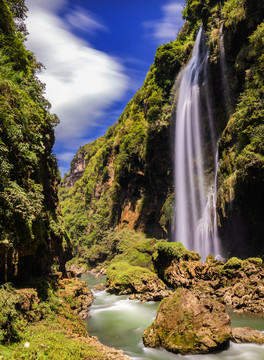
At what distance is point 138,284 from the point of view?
18.8 m

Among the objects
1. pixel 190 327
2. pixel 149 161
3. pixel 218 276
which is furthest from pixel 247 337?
pixel 149 161

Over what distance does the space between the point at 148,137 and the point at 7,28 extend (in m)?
25.6

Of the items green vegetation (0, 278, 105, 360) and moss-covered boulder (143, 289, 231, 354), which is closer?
green vegetation (0, 278, 105, 360)

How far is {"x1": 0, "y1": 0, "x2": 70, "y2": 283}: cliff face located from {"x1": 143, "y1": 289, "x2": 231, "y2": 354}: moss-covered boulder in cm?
577

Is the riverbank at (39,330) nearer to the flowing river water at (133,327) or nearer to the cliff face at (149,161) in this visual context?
the flowing river water at (133,327)

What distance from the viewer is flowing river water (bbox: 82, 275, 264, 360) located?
8.22 m

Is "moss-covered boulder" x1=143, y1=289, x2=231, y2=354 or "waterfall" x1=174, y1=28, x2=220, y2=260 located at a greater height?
"waterfall" x1=174, y1=28, x2=220, y2=260

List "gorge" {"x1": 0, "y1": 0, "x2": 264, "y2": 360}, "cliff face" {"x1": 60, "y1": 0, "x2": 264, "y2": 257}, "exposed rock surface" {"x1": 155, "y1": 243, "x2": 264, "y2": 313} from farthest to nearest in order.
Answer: "cliff face" {"x1": 60, "y1": 0, "x2": 264, "y2": 257} → "exposed rock surface" {"x1": 155, "y1": 243, "x2": 264, "y2": 313} → "gorge" {"x1": 0, "y1": 0, "x2": 264, "y2": 360}

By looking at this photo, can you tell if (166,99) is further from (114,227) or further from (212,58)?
(114,227)

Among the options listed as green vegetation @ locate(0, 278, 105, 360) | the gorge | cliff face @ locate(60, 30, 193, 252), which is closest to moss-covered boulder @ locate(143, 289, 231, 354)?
the gorge

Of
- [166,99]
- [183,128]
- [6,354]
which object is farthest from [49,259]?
[166,99]

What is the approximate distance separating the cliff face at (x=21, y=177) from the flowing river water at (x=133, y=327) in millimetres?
4323

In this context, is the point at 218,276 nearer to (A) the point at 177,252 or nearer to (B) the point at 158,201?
(A) the point at 177,252

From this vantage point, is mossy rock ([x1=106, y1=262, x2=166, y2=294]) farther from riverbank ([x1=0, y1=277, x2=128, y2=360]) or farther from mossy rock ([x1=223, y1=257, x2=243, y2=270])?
riverbank ([x1=0, y1=277, x2=128, y2=360])
